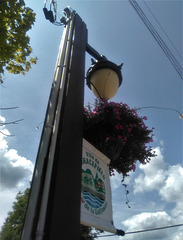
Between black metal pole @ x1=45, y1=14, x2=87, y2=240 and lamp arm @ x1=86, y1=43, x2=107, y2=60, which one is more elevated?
lamp arm @ x1=86, y1=43, x2=107, y2=60

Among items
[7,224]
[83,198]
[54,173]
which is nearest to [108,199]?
[83,198]

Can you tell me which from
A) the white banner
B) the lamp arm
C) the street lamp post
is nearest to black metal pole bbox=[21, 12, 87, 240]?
the street lamp post

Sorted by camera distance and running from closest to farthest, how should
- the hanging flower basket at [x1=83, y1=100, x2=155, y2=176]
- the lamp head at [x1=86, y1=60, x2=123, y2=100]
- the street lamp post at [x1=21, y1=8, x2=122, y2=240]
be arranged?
the street lamp post at [x1=21, y1=8, x2=122, y2=240] → the hanging flower basket at [x1=83, y1=100, x2=155, y2=176] → the lamp head at [x1=86, y1=60, x2=123, y2=100]

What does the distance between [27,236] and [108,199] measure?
93 centimetres

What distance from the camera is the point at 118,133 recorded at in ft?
6.28

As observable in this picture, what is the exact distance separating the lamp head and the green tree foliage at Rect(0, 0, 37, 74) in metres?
1.05

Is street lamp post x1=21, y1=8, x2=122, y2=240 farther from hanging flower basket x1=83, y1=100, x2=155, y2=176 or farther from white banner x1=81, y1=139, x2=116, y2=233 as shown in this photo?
hanging flower basket x1=83, y1=100, x2=155, y2=176

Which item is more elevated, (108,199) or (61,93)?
(61,93)

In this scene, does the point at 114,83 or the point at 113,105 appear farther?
the point at 114,83

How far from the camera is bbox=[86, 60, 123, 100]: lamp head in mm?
2285

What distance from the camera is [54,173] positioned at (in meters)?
1.05

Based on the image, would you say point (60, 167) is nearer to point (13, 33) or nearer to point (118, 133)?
point (118, 133)

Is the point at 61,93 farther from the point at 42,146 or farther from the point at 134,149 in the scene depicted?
the point at 134,149

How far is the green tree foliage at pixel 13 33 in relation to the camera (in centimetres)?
225
